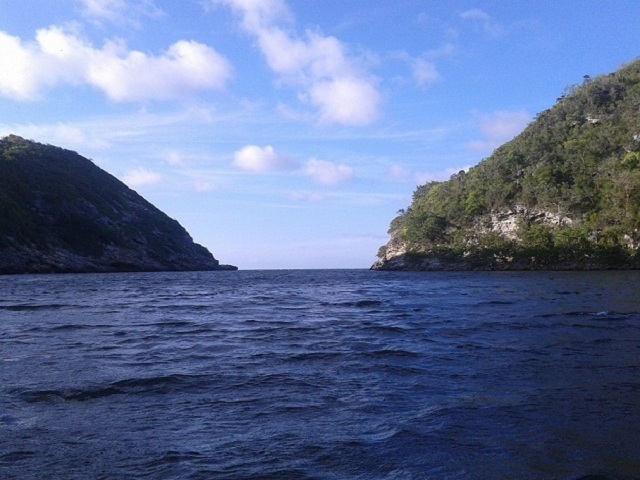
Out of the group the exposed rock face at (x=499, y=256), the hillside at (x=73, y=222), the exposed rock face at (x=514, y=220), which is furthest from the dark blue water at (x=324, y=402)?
the exposed rock face at (x=514, y=220)

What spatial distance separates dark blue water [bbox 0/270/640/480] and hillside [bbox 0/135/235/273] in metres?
92.0

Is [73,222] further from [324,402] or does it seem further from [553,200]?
[324,402]

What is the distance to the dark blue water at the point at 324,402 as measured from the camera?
7.07 m

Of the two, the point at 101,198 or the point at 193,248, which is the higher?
the point at 101,198

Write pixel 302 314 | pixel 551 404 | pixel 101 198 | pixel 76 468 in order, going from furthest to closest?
pixel 101 198, pixel 302 314, pixel 551 404, pixel 76 468

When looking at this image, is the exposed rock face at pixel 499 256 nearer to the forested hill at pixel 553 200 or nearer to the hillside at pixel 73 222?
the forested hill at pixel 553 200

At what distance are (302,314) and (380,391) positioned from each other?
1611cm

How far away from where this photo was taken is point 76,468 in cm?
690

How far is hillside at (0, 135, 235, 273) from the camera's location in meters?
103

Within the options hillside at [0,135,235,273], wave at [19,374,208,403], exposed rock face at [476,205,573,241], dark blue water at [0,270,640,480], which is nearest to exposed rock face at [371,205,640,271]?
exposed rock face at [476,205,573,241]

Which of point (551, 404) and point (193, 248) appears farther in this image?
point (193, 248)

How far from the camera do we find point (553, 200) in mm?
109500

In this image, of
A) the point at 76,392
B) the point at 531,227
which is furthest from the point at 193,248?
the point at 76,392

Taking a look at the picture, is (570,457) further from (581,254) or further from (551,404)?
(581,254)
